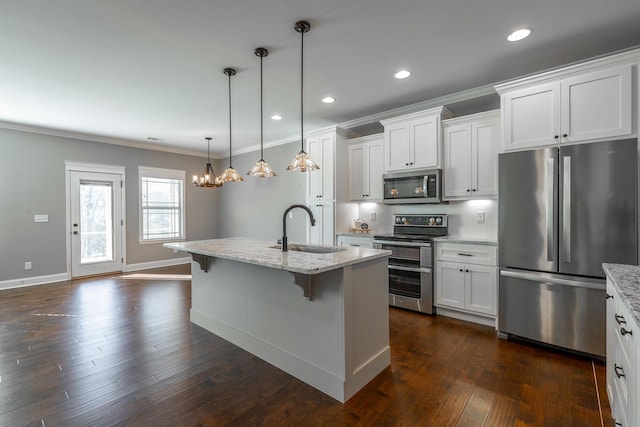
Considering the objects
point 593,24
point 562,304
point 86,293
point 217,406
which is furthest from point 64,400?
point 593,24

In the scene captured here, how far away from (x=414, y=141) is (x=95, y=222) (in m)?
5.91

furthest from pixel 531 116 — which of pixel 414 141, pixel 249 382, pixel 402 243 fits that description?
pixel 249 382

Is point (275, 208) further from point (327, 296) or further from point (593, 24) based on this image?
point (593, 24)

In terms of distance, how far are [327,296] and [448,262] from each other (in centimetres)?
198

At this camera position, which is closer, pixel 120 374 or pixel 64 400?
pixel 64 400

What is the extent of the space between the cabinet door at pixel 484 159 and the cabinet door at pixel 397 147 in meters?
0.77

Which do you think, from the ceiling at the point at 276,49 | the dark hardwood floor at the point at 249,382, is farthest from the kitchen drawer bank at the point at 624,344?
the ceiling at the point at 276,49

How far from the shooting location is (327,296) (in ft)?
6.82

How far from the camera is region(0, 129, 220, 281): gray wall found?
474 centimetres

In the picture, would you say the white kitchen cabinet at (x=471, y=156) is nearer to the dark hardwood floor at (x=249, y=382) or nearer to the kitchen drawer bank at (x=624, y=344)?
the dark hardwood floor at (x=249, y=382)

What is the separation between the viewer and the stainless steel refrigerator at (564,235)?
2.35 m

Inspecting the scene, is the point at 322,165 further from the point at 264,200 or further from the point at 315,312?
the point at 315,312

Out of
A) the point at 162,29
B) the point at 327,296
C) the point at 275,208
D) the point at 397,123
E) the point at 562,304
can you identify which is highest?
the point at 162,29

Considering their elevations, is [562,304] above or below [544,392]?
above
